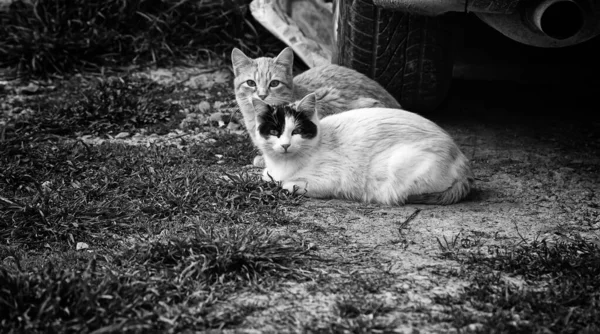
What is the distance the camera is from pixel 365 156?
435 cm

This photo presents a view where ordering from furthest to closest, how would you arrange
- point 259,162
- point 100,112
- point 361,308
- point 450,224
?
1. point 100,112
2. point 259,162
3. point 450,224
4. point 361,308

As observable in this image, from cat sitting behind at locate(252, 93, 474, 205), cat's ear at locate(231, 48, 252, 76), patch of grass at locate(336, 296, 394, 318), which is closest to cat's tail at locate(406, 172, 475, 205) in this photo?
cat sitting behind at locate(252, 93, 474, 205)

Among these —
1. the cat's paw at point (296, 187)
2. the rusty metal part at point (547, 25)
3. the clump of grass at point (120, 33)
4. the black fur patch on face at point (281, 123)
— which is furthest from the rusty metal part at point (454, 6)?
the clump of grass at point (120, 33)

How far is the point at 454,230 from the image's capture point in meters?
3.84

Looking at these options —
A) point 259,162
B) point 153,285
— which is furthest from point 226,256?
point 259,162

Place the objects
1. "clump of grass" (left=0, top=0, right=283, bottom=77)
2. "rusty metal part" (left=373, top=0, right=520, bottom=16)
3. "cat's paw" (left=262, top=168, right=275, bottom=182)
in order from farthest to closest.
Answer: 1. "clump of grass" (left=0, top=0, right=283, bottom=77)
2. "cat's paw" (left=262, top=168, right=275, bottom=182)
3. "rusty metal part" (left=373, top=0, right=520, bottom=16)

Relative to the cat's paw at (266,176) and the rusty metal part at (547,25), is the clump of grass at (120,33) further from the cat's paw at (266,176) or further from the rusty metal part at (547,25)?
the rusty metal part at (547,25)

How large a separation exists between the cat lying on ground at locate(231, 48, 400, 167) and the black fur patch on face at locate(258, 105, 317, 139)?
0.65 m

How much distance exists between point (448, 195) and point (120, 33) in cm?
429

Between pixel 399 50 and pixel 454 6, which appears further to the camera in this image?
pixel 399 50

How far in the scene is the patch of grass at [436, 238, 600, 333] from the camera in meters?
2.81

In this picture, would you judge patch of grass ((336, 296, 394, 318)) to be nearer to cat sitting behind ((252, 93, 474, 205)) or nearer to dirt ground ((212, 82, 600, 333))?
dirt ground ((212, 82, 600, 333))

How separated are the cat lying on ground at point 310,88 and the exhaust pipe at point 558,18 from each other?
1251 mm

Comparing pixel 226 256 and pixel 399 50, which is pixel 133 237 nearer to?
pixel 226 256
